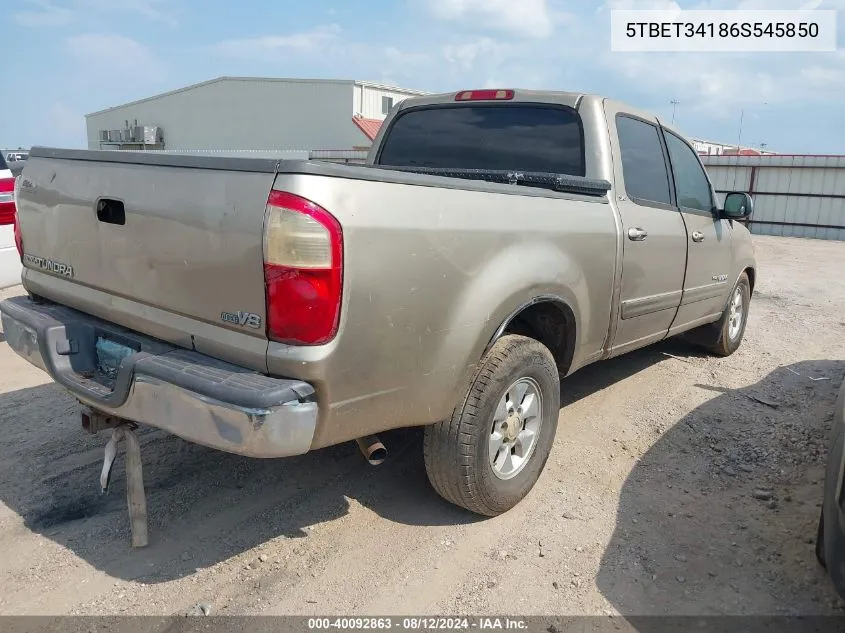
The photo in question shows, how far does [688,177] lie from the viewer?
15.7 feet

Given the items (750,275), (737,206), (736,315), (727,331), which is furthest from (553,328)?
(750,275)

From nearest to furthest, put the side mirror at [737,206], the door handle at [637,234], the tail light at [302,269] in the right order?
1. the tail light at [302,269]
2. the door handle at [637,234]
3. the side mirror at [737,206]

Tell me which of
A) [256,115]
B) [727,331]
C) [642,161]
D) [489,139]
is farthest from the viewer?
[256,115]

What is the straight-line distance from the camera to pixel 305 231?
6.98ft

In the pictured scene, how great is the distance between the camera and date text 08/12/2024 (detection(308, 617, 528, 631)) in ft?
7.97

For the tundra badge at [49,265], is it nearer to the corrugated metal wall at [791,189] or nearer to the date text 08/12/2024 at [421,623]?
the date text 08/12/2024 at [421,623]

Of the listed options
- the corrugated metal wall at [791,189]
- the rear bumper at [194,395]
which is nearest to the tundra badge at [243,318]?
the rear bumper at [194,395]

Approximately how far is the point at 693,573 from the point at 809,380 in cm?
322

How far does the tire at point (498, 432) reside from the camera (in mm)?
2834

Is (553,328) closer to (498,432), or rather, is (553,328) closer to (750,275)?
(498,432)

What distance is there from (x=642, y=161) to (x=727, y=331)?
2276mm

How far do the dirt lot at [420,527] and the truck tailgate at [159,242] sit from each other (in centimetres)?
96

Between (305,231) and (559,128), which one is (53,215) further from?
(559,128)

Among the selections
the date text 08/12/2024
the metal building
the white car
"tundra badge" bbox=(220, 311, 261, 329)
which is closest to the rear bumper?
"tundra badge" bbox=(220, 311, 261, 329)
